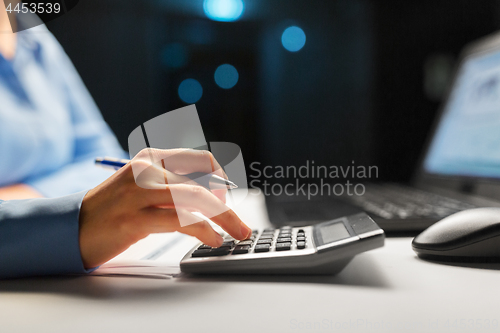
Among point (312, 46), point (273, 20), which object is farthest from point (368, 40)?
point (273, 20)

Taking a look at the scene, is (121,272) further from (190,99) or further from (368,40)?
(190,99)

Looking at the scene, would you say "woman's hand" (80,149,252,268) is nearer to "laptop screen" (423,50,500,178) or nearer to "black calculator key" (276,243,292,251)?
"black calculator key" (276,243,292,251)

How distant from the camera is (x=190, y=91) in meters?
1.55

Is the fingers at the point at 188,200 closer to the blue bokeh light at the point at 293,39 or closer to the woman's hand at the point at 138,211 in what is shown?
the woman's hand at the point at 138,211

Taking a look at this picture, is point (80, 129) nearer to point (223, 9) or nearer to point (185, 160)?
point (185, 160)

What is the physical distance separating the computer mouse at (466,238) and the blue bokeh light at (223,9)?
141cm

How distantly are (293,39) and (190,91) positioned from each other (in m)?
0.52

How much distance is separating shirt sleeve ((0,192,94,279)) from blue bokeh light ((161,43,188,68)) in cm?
136

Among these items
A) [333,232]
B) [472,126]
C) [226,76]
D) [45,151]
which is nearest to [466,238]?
[333,232]

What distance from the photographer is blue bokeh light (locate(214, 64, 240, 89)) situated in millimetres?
1544

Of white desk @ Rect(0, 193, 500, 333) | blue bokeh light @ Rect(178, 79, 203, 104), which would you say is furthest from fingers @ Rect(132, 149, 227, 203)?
blue bokeh light @ Rect(178, 79, 203, 104)

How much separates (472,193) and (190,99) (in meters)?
1.20

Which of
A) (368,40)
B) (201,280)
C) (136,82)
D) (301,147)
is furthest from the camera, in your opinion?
(136,82)

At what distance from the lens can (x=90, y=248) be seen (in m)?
0.30
